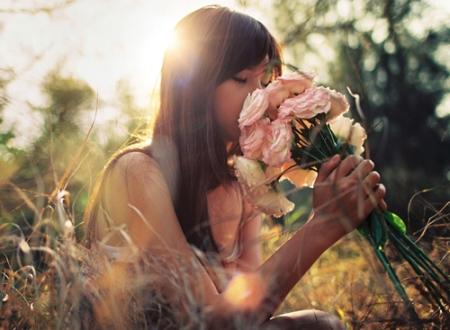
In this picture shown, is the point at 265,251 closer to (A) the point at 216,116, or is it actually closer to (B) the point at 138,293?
(A) the point at 216,116

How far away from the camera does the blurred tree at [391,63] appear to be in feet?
16.5

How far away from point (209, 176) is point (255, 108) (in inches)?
18.8

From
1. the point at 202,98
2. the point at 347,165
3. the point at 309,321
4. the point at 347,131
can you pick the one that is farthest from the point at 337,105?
the point at 309,321

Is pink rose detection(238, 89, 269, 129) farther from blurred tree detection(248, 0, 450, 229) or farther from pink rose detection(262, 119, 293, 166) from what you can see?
blurred tree detection(248, 0, 450, 229)

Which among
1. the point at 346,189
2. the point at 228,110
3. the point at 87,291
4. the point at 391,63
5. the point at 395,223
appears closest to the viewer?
the point at 87,291

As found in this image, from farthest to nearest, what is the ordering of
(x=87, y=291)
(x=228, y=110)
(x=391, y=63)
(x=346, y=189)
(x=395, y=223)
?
(x=391, y=63) → (x=228, y=110) → (x=395, y=223) → (x=346, y=189) → (x=87, y=291)

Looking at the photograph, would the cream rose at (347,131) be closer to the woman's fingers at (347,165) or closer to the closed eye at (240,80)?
the woman's fingers at (347,165)

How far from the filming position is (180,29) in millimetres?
2309

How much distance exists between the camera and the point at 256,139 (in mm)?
1819

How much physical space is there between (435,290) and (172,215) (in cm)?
73

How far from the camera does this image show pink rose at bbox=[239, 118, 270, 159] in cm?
182

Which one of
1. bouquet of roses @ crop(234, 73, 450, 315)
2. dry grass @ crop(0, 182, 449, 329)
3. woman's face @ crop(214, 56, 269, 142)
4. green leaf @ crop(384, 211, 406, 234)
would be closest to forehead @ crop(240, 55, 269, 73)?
woman's face @ crop(214, 56, 269, 142)

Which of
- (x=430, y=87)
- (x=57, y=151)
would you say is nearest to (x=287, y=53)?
(x=430, y=87)

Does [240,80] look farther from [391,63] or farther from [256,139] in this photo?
[391,63]
